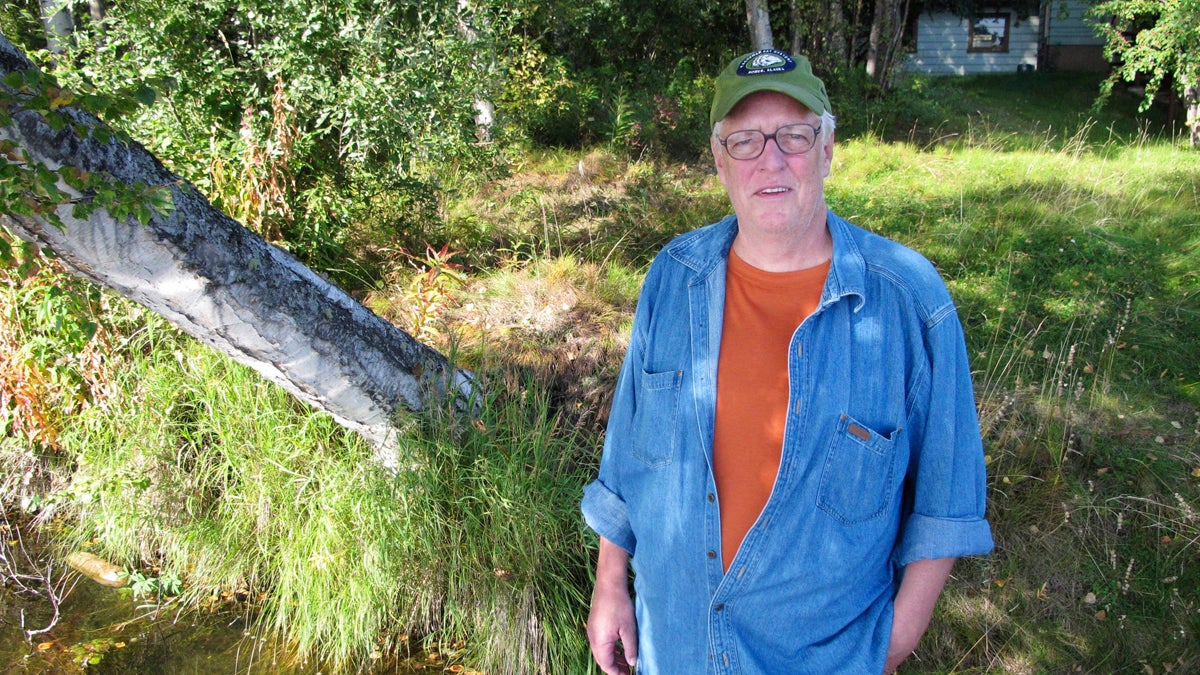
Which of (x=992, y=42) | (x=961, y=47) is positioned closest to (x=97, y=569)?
(x=961, y=47)

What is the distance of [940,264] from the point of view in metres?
6.15

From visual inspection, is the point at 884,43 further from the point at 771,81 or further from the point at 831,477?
the point at 831,477

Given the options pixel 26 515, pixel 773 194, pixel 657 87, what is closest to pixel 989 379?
pixel 773 194

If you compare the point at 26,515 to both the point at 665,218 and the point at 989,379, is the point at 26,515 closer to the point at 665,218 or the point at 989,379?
the point at 665,218

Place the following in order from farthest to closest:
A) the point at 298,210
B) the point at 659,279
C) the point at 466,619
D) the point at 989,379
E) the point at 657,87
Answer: the point at 657,87, the point at 298,210, the point at 989,379, the point at 466,619, the point at 659,279

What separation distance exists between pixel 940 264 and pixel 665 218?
7.38 feet

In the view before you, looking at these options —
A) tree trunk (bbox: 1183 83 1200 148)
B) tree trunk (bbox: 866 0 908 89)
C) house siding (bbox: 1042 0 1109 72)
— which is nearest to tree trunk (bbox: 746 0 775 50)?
tree trunk (bbox: 866 0 908 89)

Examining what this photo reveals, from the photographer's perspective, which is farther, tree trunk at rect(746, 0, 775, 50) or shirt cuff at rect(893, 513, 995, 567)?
tree trunk at rect(746, 0, 775, 50)

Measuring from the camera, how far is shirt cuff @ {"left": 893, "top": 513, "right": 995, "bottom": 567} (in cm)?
188

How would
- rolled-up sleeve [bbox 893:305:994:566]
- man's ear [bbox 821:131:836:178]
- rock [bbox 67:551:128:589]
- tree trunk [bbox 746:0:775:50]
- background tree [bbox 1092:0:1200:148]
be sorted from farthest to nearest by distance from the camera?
1. tree trunk [bbox 746:0:775:50]
2. background tree [bbox 1092:0:1200:148]
3. rock [bbox 67:551:128:589]
4. man's ear [bbox 821:131:836:178]
5. rolled-up sleeve [bbox 893:305:994:566]

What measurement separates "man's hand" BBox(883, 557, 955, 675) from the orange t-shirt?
38 cm

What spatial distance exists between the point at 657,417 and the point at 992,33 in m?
24.6

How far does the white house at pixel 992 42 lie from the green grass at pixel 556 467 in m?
17.7

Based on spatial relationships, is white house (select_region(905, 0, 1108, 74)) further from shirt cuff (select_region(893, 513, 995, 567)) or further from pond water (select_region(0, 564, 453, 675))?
shirt cuff (select_region(893, 513, 995, 567))
